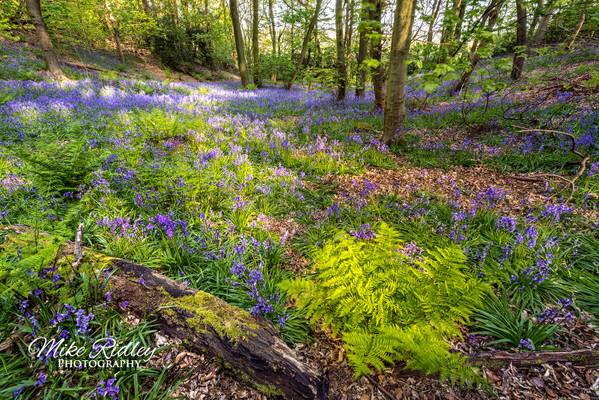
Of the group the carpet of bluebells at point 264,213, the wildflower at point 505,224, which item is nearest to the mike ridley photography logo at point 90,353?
the carpet of bluebells at point 264,213

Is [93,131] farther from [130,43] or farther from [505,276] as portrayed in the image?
[130,43]

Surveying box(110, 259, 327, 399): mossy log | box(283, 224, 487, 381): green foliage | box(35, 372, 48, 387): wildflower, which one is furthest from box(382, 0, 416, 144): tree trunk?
box(35, 372, 48, 387): wildflower

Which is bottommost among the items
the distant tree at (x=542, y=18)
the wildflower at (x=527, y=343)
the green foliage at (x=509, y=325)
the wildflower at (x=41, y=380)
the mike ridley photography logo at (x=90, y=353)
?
the green foliage at (x=509, y=325)

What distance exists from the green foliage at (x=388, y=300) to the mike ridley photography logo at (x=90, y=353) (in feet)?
4.10

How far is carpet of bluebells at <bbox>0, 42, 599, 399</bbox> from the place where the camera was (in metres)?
2.32

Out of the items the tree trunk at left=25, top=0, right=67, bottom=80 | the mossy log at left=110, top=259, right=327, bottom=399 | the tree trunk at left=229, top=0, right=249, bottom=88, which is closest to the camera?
the mossy log at left=110, top=259, right=327, bottom=399

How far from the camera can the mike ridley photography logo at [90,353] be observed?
1.91 metres

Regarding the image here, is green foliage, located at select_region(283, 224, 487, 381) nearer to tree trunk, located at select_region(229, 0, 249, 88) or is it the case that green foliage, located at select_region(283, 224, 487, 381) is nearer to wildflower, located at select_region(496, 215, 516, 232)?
wildflower, located at select_region(496, 215, 516, 232)

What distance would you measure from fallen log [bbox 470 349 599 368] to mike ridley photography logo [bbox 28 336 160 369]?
255cm

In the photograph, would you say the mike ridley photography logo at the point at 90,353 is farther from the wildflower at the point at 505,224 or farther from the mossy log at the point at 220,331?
the wildflower at the point at 505,224

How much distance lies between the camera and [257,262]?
129 inches

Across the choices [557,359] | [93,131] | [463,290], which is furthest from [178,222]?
[93,131]

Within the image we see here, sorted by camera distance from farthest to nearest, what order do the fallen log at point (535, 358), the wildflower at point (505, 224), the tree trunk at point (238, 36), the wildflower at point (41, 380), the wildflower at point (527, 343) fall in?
the tree trunk at point (238, 36) < the wildflower at point (505, 224) < the wildflower at point (527, 343) < the fallen log at point (535, 358) < the wildflower at point (41, 380)

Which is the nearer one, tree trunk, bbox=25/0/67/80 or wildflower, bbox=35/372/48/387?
wildflower, bbox=35/372/48/387
